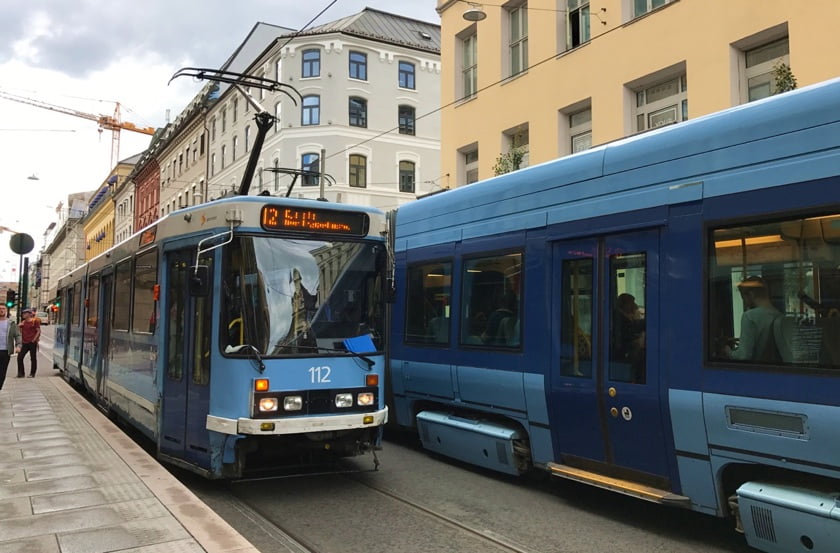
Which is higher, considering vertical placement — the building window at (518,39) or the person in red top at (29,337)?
the building window at (518,39)

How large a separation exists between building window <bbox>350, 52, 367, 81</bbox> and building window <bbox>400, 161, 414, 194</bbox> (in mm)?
5179

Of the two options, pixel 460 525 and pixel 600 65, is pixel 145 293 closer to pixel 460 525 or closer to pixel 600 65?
pixel 460 525

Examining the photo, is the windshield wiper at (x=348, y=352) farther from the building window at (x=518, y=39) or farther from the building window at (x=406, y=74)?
the building window at (x=406, y=74)

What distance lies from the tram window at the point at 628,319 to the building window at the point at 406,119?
111 ft

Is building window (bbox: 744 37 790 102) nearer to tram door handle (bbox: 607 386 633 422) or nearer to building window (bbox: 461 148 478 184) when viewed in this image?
tram door handle (bbox: 607 386 633 422)

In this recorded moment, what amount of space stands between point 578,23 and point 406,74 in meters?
24.6

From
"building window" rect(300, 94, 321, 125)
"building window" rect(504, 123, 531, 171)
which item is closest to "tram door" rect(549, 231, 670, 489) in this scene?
"building window" rect(504, 123, 531, 171)

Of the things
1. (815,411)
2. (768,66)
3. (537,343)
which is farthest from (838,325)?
(768,66)

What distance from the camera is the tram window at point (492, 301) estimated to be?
695 centimetres

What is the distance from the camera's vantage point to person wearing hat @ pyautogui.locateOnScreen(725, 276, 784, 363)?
15.2ft

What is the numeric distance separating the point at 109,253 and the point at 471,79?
37.7 feet

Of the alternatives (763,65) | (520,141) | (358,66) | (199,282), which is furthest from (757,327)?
(358,66)

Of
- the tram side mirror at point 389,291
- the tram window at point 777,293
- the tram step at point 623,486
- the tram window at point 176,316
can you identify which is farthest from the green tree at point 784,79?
the tram window at point 176,316

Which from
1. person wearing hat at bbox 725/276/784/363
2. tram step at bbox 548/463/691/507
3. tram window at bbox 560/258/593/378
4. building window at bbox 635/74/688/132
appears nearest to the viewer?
person wearing hat at bbox 725/276/784/363
